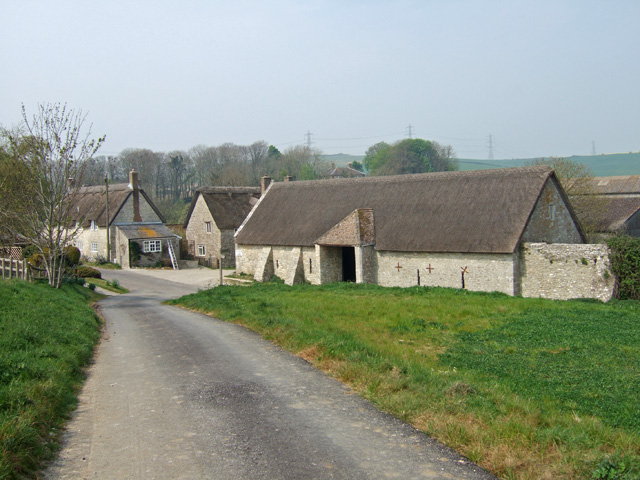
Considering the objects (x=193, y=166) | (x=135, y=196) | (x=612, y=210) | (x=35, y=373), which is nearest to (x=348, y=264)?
(x=35, y=373)

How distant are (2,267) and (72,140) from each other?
6.20 meters

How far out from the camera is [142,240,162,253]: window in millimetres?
46281

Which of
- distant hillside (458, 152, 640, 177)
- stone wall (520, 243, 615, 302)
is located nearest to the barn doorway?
stone wall (520, 243, 615, 302)

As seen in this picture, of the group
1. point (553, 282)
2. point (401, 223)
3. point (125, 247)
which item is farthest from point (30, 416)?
point (125, 247)

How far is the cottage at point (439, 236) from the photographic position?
23.2 metres

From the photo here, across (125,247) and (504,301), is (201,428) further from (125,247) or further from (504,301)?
(125,247)

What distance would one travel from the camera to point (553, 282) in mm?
22891

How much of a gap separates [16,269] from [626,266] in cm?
2509

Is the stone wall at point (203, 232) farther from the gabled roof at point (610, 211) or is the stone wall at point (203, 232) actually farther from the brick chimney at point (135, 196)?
the gabled roof at point (610, 211)

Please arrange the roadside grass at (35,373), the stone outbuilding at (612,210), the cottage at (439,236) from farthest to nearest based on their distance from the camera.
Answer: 1. the stone outbuilding at (612,210)
2. the cottage at (439,236)
3. the roadside grass at (35,373)

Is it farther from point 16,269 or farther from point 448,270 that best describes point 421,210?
point 16,269

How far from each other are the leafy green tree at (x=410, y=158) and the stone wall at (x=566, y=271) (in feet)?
253

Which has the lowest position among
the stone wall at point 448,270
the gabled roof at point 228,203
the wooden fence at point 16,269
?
the stone wall at point 448,270

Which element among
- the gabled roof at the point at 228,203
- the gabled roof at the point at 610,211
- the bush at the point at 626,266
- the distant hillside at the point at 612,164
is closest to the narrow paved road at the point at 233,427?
the bush at the point at 626,266
